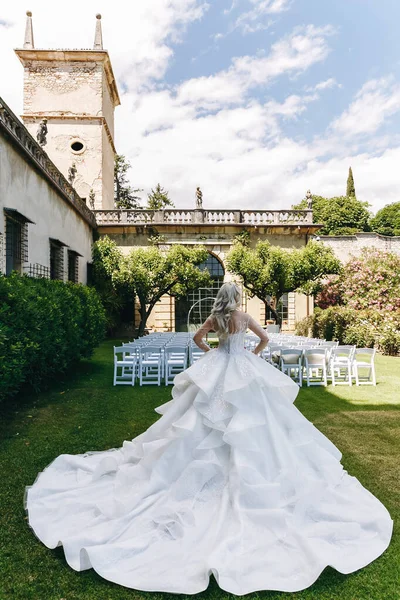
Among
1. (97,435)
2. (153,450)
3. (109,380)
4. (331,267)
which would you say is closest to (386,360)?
(331,267)

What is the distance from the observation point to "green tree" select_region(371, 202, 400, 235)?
43.2 m

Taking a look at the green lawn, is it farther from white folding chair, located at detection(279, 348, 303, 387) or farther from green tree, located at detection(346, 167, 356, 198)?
green tree, located at detection(346, 167, 356, 198)

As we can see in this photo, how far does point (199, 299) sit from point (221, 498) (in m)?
20.7

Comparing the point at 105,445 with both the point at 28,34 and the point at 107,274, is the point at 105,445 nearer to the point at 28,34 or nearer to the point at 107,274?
the point at 107,274

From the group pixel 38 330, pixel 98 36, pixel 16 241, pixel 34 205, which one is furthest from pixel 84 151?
pixel 38 330

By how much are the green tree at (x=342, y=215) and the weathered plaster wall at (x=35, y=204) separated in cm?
3142

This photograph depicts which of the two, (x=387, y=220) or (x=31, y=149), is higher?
(x=387, y=220)

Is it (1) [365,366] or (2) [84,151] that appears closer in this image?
(1) [365,366]

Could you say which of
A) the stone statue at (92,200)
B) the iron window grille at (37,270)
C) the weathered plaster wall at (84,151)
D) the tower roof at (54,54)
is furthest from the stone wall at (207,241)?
the tower roof at (54,54)

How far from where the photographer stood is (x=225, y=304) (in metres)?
3.60

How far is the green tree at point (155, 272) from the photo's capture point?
18.4m

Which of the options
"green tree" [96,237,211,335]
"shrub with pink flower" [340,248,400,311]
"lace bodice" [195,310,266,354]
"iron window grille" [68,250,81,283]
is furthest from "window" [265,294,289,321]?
"lace bodice" [195,310,266,354]

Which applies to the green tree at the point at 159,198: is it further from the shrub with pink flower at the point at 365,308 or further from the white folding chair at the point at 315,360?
the white folding chair at the point at 315,360

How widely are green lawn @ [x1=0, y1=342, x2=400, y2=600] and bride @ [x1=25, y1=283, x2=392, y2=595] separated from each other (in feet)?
0.29
